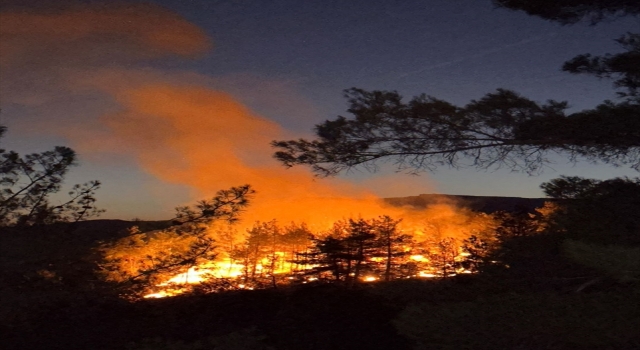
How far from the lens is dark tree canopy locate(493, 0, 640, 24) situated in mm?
6641

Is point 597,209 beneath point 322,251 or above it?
above

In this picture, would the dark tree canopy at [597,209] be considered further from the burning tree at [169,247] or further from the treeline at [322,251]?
the burning tree at [169,247]

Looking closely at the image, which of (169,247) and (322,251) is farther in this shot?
(322,251)

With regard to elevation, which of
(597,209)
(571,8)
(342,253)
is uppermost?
(571,8)

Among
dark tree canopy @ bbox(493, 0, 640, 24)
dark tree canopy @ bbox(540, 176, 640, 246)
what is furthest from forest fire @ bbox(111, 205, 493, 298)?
dark tree canopy @ bbox(493, 0, 640, 24)

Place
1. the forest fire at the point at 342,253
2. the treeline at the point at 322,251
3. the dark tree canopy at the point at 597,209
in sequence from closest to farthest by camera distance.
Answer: the dark tree canopy at the point at 597,209, the treeline at the point at 322,251, the forest fire at the point at 342,253

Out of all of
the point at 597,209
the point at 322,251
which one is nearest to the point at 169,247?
the point at 322,251

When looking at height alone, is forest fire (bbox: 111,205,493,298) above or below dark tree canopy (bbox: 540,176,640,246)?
below

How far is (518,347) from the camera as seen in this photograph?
5.55m

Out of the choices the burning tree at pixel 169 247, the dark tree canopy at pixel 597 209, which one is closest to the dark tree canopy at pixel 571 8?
the dark tree canopy at pixel 597 209

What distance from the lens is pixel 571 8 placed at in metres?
6.75

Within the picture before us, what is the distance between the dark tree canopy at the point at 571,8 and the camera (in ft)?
21.8

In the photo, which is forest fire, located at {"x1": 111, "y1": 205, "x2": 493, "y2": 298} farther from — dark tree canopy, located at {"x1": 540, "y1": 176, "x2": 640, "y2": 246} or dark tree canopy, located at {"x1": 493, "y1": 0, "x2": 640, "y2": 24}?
dark tree canopy, located at {"x1": 493, "y1": 0, "x2": 640, "y2": 24}

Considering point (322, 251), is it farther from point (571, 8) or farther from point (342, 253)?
point (571, 8)
